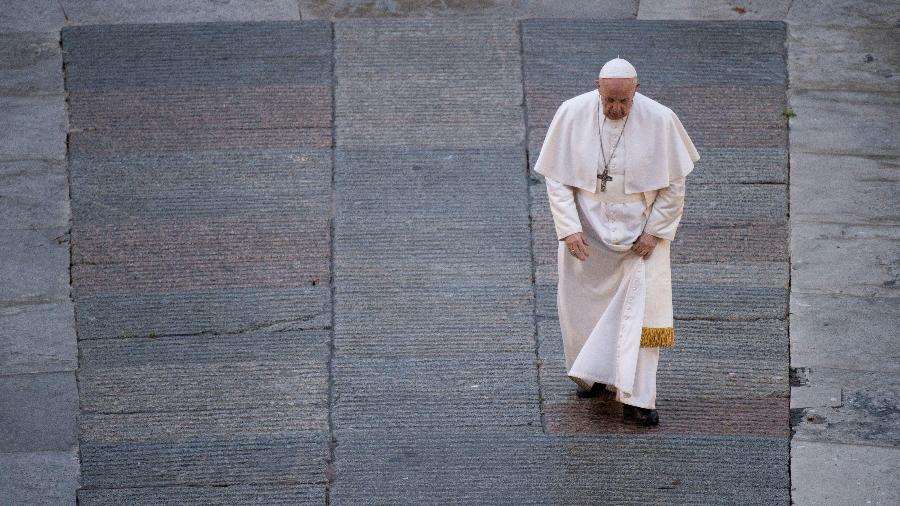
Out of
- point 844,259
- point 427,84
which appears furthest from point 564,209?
point 427,84

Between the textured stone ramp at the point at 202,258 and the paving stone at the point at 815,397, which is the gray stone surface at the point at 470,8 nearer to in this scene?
the textured stone ramp at the point at 202,258

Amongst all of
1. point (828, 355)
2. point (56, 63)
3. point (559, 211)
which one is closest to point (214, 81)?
point (56, 63)

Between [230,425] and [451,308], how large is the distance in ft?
5.18

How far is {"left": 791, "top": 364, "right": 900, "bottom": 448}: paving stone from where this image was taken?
6.80 meters

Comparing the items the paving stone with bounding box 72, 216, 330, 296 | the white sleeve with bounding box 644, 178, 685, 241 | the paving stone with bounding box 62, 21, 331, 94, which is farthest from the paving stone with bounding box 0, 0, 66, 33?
the white sleeve with bounding box 644, 178, 685, 241

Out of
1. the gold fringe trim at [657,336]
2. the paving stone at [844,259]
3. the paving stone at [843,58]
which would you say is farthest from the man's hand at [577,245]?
the paving stone at [843,58]

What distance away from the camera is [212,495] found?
645cm

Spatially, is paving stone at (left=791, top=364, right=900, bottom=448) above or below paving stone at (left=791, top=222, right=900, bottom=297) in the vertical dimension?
below

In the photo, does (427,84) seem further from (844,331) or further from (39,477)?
(39,477)

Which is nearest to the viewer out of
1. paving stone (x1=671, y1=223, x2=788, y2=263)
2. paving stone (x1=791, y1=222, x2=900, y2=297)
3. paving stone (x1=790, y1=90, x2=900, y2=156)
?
paving stone (x1=791, y1=222, x2=900, y2=297)

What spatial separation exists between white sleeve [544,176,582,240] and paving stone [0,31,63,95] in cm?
450

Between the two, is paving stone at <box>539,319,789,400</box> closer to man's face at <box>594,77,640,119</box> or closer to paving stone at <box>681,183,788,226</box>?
paving stone at <box>681,183,788,226</box>

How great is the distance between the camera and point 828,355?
7.34m

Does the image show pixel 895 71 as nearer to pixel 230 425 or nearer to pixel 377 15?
pixel 377 15
